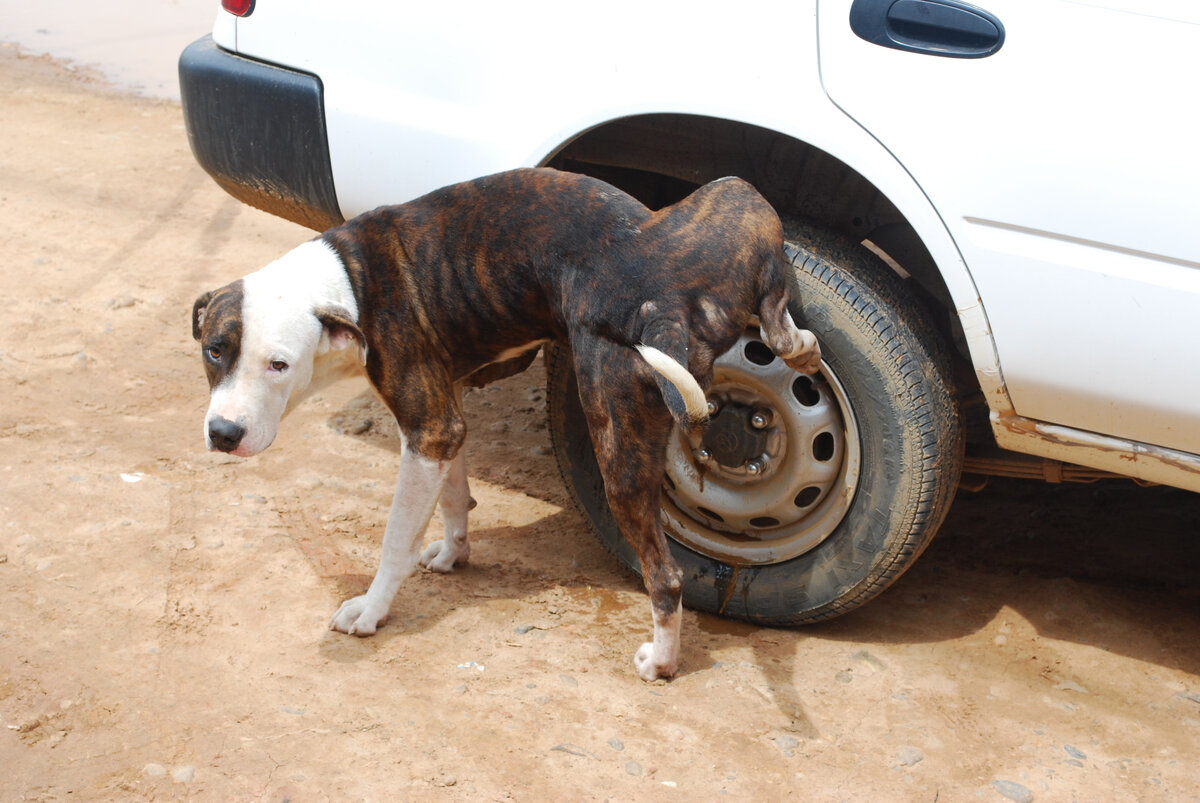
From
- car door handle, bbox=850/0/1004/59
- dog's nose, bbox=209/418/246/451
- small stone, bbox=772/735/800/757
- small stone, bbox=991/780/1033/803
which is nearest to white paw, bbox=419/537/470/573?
dog's nose, bbox=209/418/246/451

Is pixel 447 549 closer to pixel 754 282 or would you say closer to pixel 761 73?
pixel 754 282

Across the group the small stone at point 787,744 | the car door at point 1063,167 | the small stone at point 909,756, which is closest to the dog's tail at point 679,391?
the car door at point 1063,167

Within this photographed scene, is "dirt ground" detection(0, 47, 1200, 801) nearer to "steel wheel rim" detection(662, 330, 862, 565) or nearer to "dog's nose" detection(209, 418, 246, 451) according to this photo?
"steel wheel rim" detection(662, 330, 862, 565)

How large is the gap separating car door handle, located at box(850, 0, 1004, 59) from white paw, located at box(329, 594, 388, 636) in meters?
2.20

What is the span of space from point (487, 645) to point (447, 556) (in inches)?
20.7

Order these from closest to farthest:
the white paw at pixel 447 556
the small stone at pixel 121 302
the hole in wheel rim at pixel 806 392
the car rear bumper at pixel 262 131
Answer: the hole in wheel rim at pixel 806 392, the car rear bumper at pixel 262 131, the white paw at pixel 447 556, the small stone at pixel 121 302

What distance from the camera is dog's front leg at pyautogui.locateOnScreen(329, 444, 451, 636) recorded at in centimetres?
344

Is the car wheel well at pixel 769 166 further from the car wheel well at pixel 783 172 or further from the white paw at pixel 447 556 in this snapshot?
the white paw at pixel 447 556

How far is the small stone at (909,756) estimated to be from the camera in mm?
3045

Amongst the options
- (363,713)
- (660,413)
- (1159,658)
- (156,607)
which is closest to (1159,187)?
(660,413)

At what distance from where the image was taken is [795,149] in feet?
11.4

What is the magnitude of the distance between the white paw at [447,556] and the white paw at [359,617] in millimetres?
427

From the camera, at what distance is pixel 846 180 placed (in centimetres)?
344

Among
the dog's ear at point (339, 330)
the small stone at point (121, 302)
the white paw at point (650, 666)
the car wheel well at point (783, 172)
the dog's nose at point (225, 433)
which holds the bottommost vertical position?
the small stone at point (121, 302)
